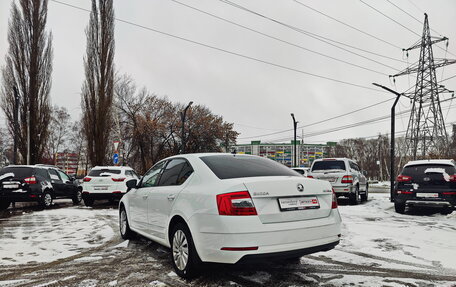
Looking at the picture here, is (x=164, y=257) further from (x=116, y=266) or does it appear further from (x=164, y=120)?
(x=164, y=120)

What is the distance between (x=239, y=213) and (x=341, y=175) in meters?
10.7

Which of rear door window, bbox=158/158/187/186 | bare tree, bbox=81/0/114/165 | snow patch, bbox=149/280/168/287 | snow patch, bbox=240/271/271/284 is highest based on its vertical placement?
bare tree, bbox=81/0/114/165

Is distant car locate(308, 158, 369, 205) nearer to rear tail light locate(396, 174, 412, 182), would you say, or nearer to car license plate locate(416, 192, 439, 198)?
rear tail light locate(396, 174, 412, 182)

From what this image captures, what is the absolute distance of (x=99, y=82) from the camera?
84.0ft

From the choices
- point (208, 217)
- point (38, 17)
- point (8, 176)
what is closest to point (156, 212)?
point (208, 217)

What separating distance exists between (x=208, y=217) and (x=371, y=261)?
2782 mm

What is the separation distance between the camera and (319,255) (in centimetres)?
542

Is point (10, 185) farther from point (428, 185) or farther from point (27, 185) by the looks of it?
point (428, 185)

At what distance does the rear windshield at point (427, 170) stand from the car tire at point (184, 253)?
8543 mm

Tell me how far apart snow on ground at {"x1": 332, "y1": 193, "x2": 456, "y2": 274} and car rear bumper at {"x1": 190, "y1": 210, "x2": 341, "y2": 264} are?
1653 mm

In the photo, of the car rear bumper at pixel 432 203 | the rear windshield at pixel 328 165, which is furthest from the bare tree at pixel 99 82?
the car rear bumper at pixel 432 203

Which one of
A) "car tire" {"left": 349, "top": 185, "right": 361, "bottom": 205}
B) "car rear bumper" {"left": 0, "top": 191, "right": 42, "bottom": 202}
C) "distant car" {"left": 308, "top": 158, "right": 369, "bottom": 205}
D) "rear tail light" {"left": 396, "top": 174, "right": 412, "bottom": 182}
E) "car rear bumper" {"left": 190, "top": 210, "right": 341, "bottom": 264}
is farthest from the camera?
"car tire" {"left": 349, "top": 185, "right": 361, "bottom": 205}

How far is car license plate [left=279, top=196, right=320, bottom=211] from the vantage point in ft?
12.5

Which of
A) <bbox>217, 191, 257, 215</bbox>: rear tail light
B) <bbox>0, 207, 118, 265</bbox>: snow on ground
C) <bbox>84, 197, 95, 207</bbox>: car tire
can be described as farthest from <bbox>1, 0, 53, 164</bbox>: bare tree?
<bbox>217, 191, 257, 215</bbox>: rear tail light
